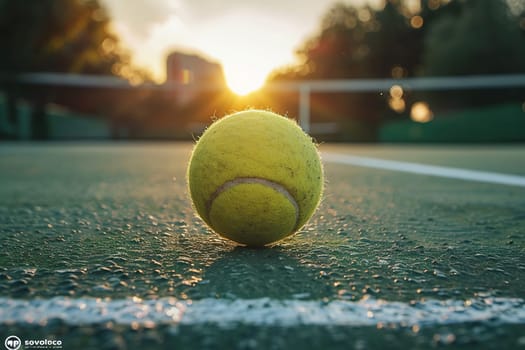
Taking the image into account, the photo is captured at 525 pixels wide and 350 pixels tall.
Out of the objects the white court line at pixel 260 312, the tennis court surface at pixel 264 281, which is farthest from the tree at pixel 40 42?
the white court line at pixel 260 312

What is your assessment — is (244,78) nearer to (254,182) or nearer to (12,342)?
(254,182)

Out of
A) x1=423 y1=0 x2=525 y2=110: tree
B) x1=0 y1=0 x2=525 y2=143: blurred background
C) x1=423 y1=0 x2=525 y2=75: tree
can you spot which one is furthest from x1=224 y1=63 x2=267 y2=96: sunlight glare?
x1=423 y1=0 x2=525 y2=75: tree

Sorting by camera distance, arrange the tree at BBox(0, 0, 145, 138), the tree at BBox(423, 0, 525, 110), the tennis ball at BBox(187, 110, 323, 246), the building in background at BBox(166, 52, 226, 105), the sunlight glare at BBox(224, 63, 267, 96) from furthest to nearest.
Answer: the tree at BBox(423, 0, 525, 110) < the tree at BBox(0, 0, 145, 138) < the building in background at BBox(166, 52, 226, 105) < the sunlight glare at BBox(224, 63, 267, 96) < the tennis ball at BBox(187, 110, 323, 246)

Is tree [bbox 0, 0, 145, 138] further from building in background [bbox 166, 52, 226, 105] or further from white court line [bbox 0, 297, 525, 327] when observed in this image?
white court line [bbox 0, 297, 525, 327]

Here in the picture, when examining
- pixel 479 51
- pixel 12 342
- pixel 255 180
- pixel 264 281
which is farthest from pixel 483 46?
pixel 12 342

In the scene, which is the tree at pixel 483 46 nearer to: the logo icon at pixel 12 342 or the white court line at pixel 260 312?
the white court line at pixel 260 312

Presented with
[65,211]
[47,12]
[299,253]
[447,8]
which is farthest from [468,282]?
[447,8]

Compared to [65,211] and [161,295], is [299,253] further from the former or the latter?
[65,211]

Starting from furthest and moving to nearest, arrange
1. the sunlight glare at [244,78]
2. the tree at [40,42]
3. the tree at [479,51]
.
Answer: the tree at [479,51] < the tree at [40,42] < the sunlight glare at [244,78]
